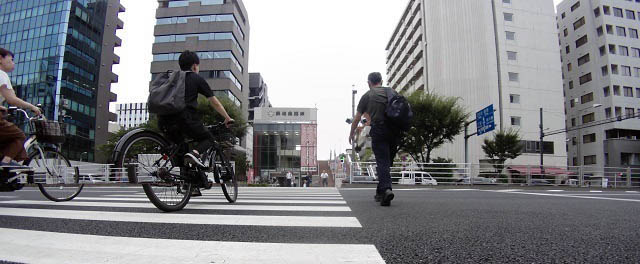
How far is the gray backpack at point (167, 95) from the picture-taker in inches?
106

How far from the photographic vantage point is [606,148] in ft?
125

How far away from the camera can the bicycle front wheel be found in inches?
141

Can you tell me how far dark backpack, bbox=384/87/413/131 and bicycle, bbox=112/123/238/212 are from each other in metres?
1.97

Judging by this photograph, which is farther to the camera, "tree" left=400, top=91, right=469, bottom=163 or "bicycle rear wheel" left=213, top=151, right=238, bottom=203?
"tree" left=400, top=91, right=469, bottom=163

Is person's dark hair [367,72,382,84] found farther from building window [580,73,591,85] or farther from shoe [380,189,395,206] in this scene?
building window [580,73,591,85]

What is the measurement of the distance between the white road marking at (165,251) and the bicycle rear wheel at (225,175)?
1.69 meters

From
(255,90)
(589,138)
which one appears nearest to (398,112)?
(589,138)

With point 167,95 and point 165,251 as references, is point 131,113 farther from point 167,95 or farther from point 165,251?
point 165,251

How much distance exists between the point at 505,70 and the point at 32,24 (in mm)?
61773

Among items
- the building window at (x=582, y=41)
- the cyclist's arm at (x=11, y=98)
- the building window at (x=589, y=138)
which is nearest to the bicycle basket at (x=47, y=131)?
the cyclist's arm at (x=11, y=98)

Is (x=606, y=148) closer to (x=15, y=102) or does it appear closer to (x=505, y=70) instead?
(x=505, y=70)

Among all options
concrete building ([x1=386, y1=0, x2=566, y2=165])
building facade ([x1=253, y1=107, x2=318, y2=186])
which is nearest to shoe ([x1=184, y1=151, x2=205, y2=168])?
concrete building ([x1=386, y1=0, x2=566, y2=165])

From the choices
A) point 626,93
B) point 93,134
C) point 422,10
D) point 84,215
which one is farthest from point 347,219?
point 93,134

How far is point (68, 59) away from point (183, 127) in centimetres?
5322
